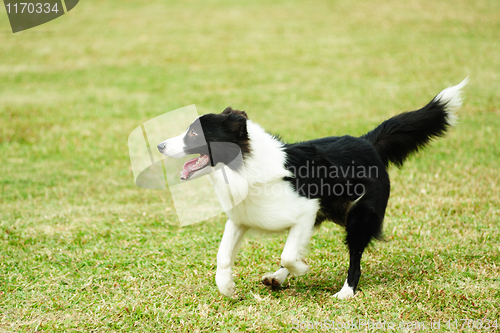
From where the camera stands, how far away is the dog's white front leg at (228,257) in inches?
153

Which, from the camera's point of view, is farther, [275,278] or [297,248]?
[275,278]

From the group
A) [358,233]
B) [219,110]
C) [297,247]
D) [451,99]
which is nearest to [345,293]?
[358,233]

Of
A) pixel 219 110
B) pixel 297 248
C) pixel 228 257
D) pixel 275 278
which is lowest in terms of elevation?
pixel 219 110

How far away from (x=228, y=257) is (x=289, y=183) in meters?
0.77

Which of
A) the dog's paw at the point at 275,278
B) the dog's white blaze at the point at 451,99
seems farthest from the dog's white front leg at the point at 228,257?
the dog's white blaze at the point at 451,99

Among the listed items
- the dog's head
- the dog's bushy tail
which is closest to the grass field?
the dog's head

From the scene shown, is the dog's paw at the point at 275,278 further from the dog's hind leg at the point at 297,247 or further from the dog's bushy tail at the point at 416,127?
the dog's bushy tail at the point at 416,127

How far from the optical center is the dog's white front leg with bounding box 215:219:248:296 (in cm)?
388

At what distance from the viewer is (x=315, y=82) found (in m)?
14.3

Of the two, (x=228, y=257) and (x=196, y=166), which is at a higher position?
(x=196, y=166)

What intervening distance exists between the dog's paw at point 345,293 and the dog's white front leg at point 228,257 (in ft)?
2.86

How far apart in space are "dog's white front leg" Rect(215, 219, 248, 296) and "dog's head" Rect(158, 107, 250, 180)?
1.98 feet

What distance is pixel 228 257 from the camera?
3.93 metres

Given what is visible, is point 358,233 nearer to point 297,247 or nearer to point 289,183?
point 297,247
